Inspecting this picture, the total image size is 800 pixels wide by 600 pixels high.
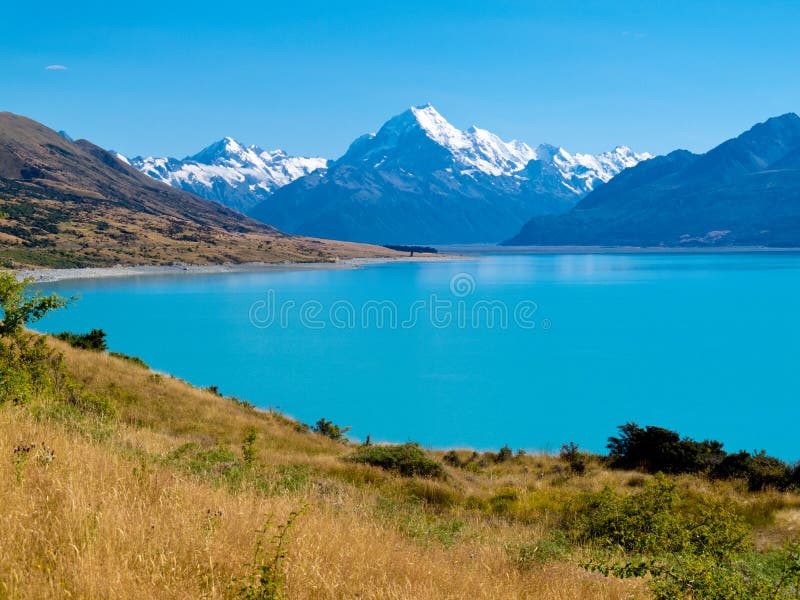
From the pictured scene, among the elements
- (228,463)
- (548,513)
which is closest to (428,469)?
(548,513)

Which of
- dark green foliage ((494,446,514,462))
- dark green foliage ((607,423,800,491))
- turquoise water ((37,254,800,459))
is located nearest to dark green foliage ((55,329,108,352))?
turquoise water ((37,254,800,459))

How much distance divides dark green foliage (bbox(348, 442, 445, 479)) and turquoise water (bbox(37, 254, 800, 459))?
2067 centimetres

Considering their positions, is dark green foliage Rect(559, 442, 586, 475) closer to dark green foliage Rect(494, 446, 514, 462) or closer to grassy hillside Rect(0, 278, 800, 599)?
dark green foliage Rect(494, 446, 514, 462)

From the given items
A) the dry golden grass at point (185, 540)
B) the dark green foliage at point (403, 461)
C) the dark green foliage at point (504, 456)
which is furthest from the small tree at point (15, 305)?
the dark green foliage at point (504, 456)

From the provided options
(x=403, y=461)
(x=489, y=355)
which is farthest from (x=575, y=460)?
(x=489, y=355)

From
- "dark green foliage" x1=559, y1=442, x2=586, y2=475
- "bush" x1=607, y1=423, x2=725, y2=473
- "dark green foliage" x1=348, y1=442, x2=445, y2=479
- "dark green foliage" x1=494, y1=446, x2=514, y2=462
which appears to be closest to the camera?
"dark green foliage" x1=348, y1=442, x2=445, y2=479

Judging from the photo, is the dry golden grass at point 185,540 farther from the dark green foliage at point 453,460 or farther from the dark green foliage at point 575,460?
the dark green foliage at point 453,460

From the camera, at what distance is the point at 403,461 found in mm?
18297

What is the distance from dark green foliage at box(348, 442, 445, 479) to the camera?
706 inches

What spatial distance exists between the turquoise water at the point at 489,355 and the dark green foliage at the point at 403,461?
67.8 ft

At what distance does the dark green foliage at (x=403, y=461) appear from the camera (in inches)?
706

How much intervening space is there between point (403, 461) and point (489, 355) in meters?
52.9

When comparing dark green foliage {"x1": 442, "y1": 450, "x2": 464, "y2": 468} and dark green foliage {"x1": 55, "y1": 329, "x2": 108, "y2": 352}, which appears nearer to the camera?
dark green foliage {"x1": 442, "y1": 450, "x2": 464, "y2": 468}

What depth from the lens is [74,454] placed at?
7.64 meters
